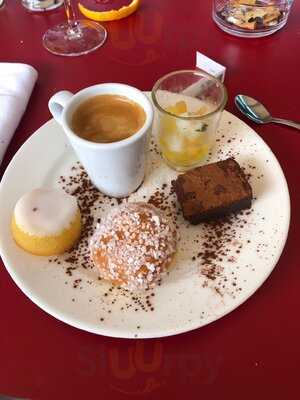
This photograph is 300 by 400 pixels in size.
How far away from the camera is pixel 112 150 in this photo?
735 millimetres

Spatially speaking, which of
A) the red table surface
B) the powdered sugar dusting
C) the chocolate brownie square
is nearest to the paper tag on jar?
the red table surface

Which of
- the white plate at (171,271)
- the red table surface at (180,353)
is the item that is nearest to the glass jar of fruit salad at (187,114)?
the white plate at (171,271)

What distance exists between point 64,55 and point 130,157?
1.94 feet

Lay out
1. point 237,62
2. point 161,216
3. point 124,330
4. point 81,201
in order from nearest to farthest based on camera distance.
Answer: point 124,330 < point 161,216 < point 81,201 < point 237,62

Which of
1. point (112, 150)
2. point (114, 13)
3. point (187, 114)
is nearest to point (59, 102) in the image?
point (112, 150)

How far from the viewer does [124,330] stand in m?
0.64

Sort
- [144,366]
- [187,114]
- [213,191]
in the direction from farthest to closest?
[187,114] < [213,191] < [144,366]

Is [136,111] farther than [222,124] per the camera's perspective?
No

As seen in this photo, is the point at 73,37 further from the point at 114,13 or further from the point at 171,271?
the point at 171,271

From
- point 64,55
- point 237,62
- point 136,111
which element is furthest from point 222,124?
point 64,55

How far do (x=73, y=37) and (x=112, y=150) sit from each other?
69 centimetres

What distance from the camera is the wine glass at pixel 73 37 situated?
1231mm

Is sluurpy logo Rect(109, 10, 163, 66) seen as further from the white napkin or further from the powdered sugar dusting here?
the powdered sugar dusting

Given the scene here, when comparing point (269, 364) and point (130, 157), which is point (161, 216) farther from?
point (269, 364)
